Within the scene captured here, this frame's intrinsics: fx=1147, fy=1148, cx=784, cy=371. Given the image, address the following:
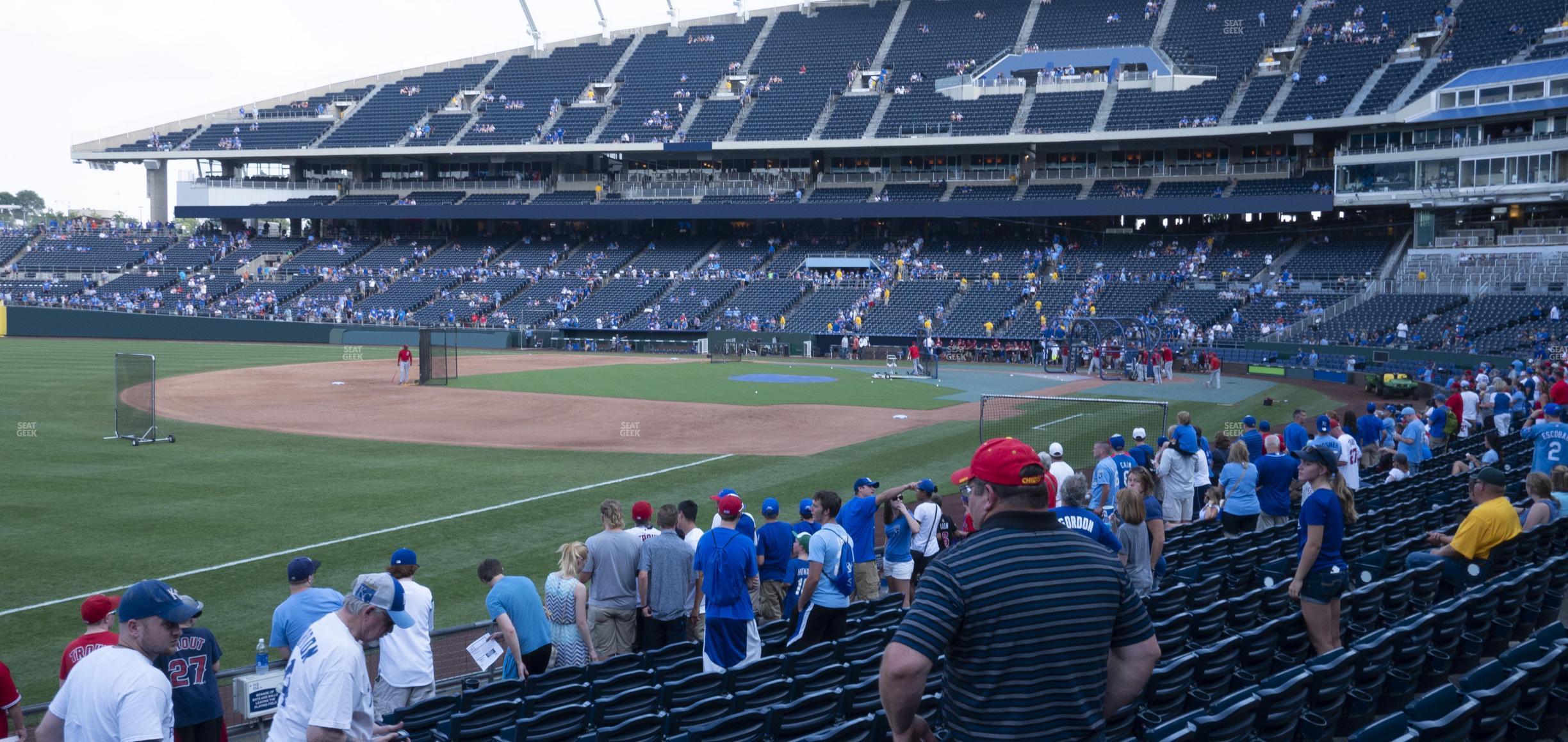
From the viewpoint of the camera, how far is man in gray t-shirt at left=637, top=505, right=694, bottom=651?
9.84 meters

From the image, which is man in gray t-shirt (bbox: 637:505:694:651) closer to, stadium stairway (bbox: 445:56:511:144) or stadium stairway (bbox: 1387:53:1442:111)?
stadium stairway (bbox: 1387:53:1442:111)

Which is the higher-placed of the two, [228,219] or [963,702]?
[228,219]

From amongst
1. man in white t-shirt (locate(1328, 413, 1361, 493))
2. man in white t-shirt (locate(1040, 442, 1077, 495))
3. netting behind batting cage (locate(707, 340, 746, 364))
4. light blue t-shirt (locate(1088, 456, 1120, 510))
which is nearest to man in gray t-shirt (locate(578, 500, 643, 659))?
man in white t-shirt (locate(1040, 442, 1077, 495))

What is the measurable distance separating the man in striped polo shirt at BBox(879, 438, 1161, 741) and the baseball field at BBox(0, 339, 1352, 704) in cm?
967

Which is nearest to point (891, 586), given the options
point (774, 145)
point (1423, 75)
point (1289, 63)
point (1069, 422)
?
point (1069, 422)

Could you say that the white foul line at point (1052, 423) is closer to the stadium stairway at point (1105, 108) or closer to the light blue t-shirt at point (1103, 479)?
the light blue t-shirt at point (1103, 479)

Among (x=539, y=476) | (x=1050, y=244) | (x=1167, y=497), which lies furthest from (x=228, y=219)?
(x=1167, y=497)

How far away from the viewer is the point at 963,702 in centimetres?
377

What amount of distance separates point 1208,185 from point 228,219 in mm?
65818

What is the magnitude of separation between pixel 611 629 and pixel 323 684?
4988mm

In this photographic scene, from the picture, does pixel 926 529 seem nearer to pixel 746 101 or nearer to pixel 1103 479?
pixel 1103 479

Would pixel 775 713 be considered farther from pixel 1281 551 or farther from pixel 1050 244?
pixel 1050 244

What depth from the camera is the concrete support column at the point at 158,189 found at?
81188 millimetres

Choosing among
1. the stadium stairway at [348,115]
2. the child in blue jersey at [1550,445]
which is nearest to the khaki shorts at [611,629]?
the child in blue jersey at [1550,445]
